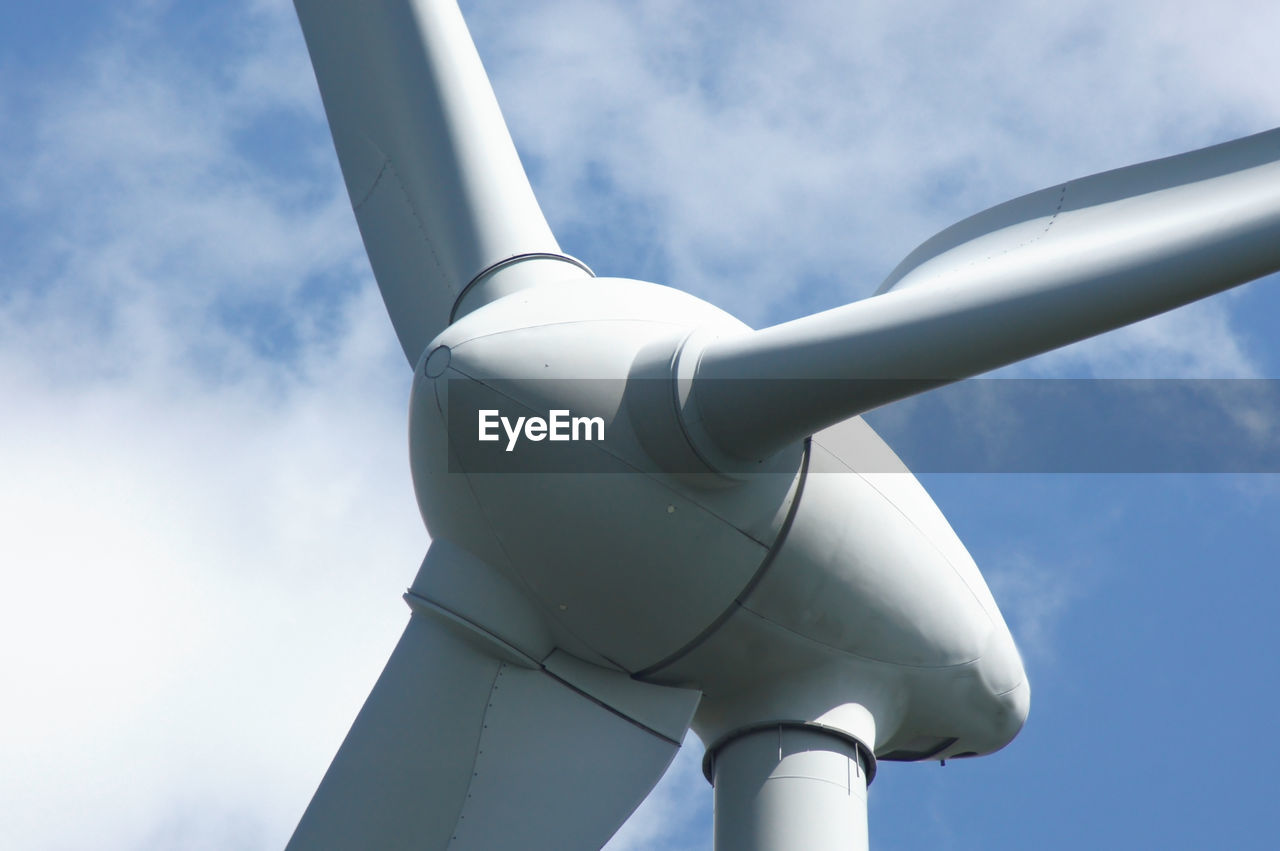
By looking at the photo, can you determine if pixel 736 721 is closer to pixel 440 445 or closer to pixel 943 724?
pixel 943 724

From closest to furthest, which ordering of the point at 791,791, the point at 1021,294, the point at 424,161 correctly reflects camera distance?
1. the point at 1021,294
2. the point at 791,791
3. the point at 424,161

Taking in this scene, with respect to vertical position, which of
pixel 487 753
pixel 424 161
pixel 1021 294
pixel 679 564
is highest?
pixel 424 161

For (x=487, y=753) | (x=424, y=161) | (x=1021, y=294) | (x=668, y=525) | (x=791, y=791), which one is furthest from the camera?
(x=424, y=161)

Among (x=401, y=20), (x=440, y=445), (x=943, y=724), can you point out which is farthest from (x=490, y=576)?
(x=401, y=20)

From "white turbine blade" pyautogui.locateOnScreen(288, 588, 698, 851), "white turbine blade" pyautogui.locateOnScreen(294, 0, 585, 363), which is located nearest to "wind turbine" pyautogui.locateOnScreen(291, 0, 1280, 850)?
"white turbine blade" pyautogui.locateOnScreen(288, 588, 698, 851)

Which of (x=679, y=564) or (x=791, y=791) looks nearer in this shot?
(x=679, y=564)

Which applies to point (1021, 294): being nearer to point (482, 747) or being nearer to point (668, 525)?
point (668, 525)

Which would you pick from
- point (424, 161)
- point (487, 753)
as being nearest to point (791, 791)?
point (487, 753)
